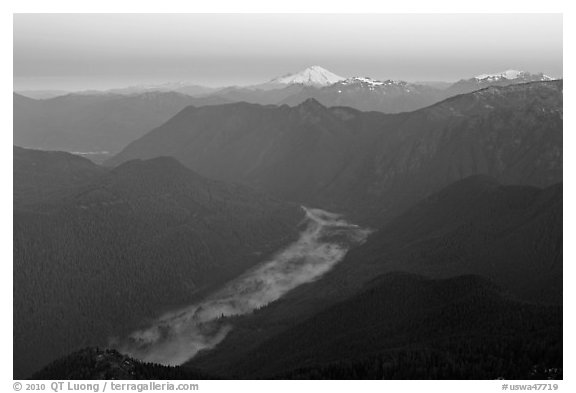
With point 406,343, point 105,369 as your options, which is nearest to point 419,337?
point 406,343

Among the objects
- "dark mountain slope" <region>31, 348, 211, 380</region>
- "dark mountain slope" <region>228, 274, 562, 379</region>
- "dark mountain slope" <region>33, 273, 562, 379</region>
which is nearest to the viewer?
"dark mountain slope" <region>31, 348, 211, 380</region>

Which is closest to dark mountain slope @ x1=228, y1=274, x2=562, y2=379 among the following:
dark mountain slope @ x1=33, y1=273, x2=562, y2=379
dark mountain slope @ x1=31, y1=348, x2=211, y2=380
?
dark mountain slope @ x1=33, y1=273, x2=562, y2=379

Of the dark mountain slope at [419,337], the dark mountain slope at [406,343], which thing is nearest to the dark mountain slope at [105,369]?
the dark mountain slope at [406,343]

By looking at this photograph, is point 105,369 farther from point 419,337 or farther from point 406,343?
point 419,337

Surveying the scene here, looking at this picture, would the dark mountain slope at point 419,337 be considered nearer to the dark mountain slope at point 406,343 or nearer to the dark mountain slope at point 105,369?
the dark mountain slope at point 406,343

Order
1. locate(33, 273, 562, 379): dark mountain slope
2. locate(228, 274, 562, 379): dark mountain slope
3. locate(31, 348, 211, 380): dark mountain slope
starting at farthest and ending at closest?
locate(228, 274, 562, 379): dark mountain slope → locate(33, 273, 562, 379): dark mountain slope → locate(31, 348, 211, 380): dark mountain slope

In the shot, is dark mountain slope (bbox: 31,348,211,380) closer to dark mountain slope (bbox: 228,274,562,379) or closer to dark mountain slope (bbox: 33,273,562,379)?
dark mountain slope (bbox: 33,273,562,379)

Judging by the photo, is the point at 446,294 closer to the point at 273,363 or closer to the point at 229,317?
the point at 273,363

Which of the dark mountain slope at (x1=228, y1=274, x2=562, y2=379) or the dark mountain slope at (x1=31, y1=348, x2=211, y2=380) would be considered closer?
the dark mountain slope at (x1=31, y1=348, x2=211, y2=380)
